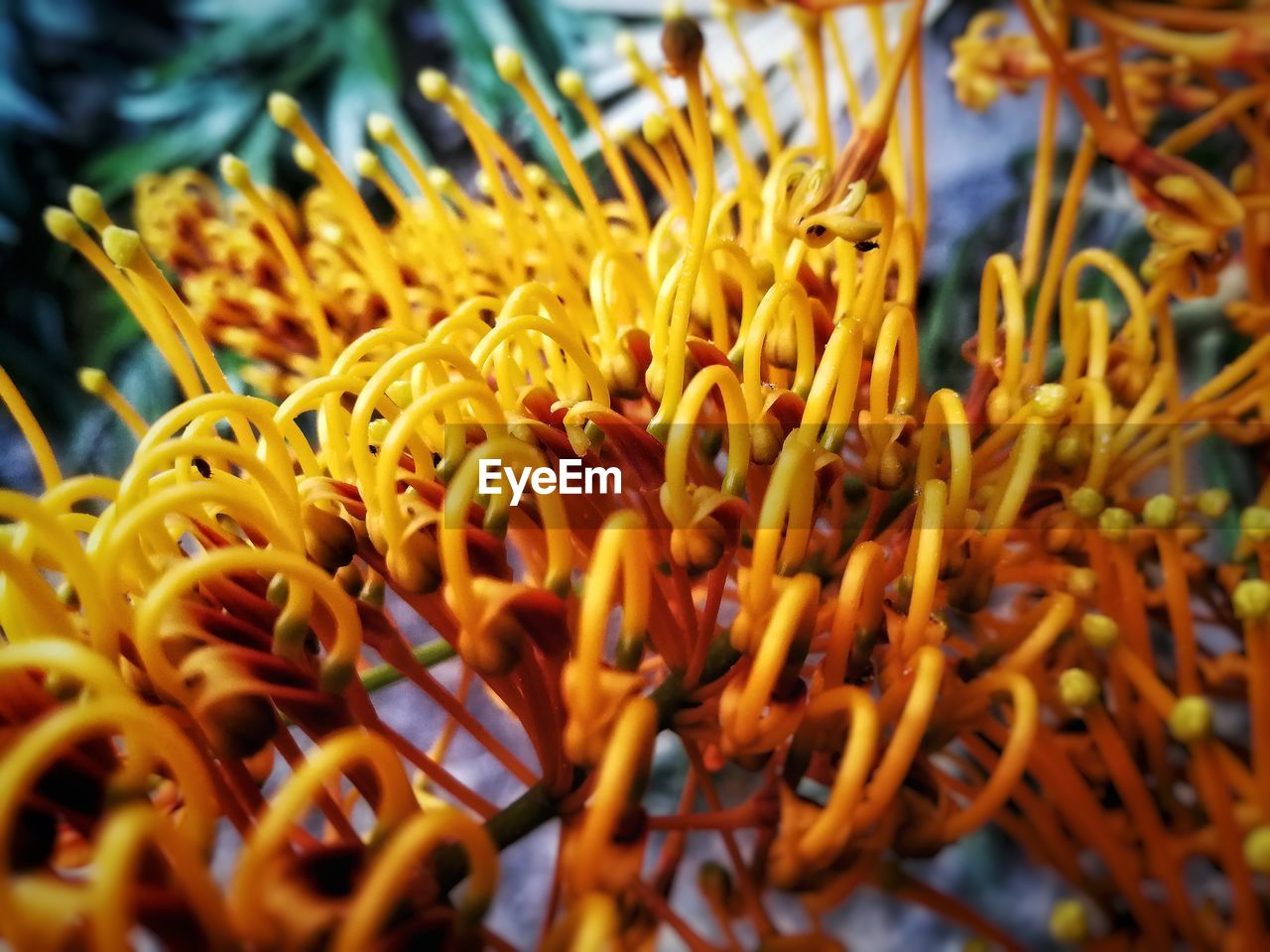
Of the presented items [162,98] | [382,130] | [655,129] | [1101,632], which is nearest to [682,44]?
[655,129]

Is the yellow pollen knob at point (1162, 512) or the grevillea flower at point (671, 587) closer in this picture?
the grevillea flower at point (671, 587)

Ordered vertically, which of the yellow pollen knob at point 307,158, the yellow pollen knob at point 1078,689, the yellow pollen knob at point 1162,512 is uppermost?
the yellow pollen knob at point 307,158

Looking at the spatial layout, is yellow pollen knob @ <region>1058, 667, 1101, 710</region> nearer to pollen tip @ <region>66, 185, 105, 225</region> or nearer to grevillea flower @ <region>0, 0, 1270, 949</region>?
grevillea flower @ <region>0, 0, 1270, 949</region>

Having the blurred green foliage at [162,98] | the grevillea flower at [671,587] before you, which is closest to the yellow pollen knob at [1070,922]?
the grevillea flower at [671,587]

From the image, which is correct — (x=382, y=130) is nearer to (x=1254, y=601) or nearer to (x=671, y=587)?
(x=671, y=587)

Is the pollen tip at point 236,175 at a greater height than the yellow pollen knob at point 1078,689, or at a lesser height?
greater

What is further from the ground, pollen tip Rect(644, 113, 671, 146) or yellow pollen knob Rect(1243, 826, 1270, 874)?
pollen tip Rect(644, 113, 671, 146)

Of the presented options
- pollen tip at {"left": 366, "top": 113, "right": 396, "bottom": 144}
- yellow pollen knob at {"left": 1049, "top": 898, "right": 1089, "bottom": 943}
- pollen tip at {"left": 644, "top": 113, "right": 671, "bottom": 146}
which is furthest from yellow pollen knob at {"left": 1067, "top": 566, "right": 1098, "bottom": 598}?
pollen tip at {"left": 366, "top": 113, "right": 396, "bottom": 144}

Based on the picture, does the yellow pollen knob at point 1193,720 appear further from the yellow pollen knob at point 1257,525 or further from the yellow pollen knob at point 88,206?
the yellow pollen knob at point 88,206
